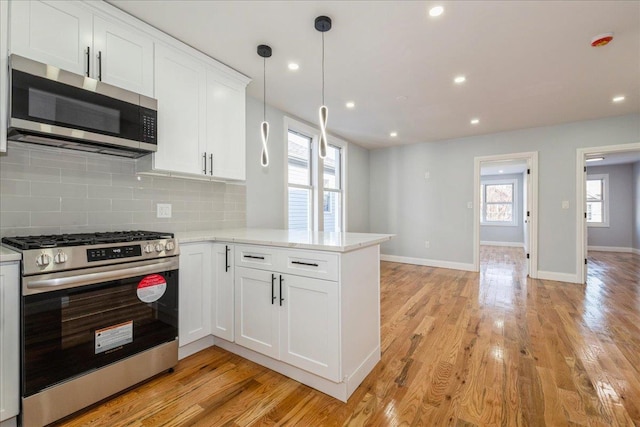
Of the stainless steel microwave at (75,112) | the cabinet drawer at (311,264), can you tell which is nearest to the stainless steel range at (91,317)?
the stainless steel microwave at (75,112)

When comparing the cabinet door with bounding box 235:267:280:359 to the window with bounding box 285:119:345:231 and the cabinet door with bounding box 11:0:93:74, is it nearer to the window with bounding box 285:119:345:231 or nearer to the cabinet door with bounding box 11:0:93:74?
the cabinet door with bounding box 11:0:93:74

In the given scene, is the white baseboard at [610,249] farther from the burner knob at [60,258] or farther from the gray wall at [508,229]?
the burner knob at [60,258]

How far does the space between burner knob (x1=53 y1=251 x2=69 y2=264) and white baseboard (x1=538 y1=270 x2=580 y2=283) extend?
5919mm

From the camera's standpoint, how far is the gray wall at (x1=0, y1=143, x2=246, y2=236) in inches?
69.9

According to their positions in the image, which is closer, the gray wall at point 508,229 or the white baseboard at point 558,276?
the white baseboard at point 558,276

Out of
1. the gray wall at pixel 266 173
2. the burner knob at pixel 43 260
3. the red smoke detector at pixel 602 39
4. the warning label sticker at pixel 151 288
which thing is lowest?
the warning label sticker at pixel 151 288

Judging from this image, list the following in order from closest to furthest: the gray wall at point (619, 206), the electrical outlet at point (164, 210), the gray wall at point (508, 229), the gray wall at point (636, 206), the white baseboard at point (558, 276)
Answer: the electrical outlet at point (164, 210)
the white baseboard at point (558, 276)
the gray wall at point (636, 206)
the gray wall at point (619, 206)
the gray wall at point (508, 229)

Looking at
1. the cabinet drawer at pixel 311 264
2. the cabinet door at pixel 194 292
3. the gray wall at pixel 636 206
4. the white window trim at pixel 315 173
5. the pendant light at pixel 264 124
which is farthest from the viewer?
the gray wall at pixel 636 206

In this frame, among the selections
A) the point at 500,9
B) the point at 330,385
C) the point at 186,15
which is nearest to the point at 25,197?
the point at 186,15

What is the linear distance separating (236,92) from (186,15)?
2.72 ft

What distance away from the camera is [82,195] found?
6.72ft

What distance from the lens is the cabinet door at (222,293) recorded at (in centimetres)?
220

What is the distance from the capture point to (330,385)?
1.77 m

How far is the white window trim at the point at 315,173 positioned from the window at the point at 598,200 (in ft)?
23.1
